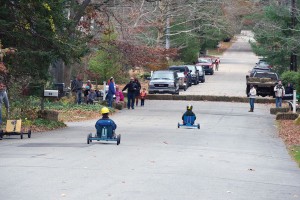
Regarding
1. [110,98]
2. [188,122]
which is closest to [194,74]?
[110,98]

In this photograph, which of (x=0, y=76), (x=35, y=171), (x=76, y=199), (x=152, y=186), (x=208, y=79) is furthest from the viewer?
(x=208, y=79)

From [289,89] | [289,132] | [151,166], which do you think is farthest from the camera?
[289,89]

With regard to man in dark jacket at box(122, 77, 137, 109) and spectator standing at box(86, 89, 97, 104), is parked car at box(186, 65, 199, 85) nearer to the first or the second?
man in dark jacket at box(122, 77, 137, 109)

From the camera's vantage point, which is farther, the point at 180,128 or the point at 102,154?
the point at 180,128

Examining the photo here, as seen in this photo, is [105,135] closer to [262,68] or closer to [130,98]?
[130,98]

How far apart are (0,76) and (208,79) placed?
55.9 meters

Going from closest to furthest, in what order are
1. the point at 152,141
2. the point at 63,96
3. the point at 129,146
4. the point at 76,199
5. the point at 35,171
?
the point at 76,199
the point at 35,171
the point at 129,146
the point at 152,141
the point at 63,96

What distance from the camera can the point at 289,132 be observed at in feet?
108

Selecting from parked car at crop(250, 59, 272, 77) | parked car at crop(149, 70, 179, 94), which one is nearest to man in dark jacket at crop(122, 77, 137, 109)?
parked car at crop(149, 70, 179, 94)

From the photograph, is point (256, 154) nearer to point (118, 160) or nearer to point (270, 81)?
point (118, 160)

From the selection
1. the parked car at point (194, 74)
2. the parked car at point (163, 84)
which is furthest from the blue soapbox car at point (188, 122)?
the parked car at point (194, 74)

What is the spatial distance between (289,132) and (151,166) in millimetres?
16514

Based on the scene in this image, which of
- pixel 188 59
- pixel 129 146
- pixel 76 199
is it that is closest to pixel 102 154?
pixel 129 146

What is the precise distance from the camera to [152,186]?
14.0 meters
